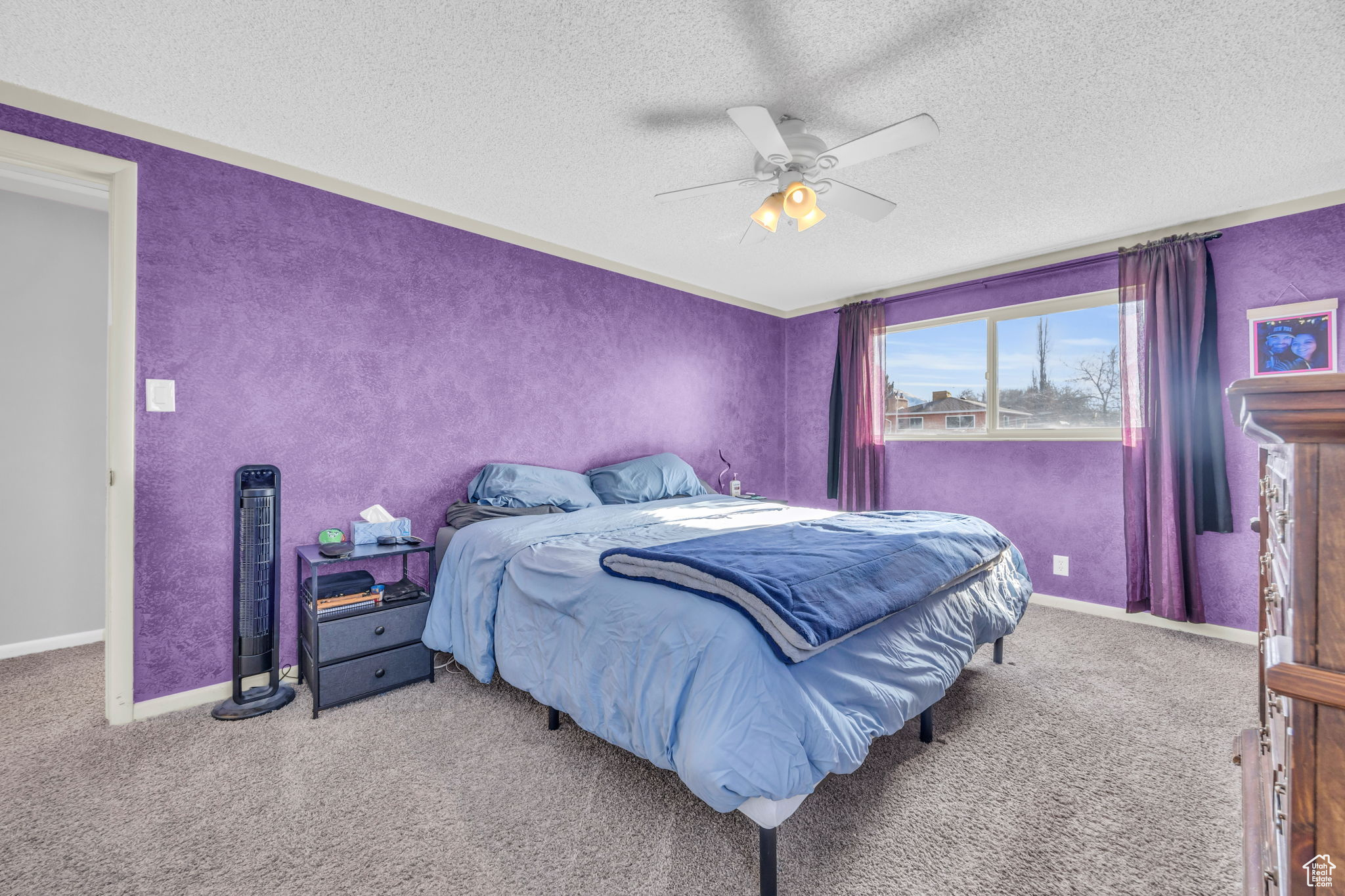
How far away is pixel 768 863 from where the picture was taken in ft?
4.12

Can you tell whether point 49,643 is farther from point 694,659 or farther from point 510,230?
point 694,659

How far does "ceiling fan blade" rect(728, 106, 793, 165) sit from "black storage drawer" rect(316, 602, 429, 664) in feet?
7.51

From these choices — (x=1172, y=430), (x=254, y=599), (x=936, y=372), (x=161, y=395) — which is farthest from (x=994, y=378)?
(x=161, y=395)

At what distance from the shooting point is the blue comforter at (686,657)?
1247 millimetres

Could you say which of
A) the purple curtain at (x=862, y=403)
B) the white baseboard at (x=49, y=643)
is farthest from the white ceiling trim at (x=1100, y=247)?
the white baseboard at (x=49, y=643)

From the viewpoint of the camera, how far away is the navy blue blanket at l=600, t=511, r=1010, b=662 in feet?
4.39

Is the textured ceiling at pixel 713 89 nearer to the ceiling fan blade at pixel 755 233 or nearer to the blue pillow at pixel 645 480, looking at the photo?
the ceiling fan blade at pixel 755 233

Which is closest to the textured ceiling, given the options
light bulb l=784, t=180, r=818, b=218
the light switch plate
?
light bulb l=784, t=180, r=818, b=218

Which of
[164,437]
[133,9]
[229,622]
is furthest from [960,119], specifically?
[229,622]

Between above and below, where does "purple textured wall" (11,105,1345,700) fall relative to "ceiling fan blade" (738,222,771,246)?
below

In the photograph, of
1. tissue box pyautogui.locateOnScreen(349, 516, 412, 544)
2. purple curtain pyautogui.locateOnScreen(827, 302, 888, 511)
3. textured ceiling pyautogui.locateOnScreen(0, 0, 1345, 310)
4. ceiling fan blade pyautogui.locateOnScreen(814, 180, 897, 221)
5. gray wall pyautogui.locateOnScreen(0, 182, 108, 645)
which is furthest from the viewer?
purple curtain pyautogui.locateOnScreen(827, 302, 888, 511)

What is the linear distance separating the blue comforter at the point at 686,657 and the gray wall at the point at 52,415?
210cm

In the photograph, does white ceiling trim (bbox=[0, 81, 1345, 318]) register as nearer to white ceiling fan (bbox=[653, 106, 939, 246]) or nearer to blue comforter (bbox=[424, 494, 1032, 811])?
white ceiling fan (bbox=[653, 106, 939, 246])

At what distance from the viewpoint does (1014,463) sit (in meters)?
3.81
